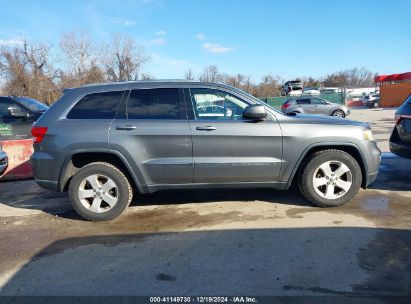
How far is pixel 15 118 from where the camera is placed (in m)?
8.35

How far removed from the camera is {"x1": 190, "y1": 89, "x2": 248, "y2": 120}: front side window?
491 cm

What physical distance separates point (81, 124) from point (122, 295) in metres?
2.51

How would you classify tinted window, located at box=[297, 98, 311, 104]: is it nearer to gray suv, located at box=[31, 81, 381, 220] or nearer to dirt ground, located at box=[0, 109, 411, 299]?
dirt ground, located at box=[0, 109, 411, 299]

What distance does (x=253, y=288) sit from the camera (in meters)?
3.14

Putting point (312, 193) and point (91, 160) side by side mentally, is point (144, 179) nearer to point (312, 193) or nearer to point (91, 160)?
point (91, 160)

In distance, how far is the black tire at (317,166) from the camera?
4957 millimetres

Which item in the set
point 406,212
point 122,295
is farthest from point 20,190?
point 406,212

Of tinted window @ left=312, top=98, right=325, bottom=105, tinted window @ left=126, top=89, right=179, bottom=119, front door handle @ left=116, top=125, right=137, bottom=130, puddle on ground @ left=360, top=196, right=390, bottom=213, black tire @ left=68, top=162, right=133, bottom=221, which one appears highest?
tinted window @ left=126, top=89, right=179, bottom=119

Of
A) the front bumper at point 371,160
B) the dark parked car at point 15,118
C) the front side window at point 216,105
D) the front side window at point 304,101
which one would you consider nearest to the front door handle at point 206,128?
the front side window at point 216,105

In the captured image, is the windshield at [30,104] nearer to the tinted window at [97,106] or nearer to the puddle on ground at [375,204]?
the tinted window at [97,106]

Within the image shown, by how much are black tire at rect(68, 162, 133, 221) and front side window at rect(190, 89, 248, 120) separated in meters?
1.36

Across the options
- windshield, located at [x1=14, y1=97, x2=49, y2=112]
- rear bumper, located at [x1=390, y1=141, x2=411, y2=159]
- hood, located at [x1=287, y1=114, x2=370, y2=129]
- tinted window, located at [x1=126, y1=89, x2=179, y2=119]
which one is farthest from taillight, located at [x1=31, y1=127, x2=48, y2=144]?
rear bumper, located at [x1=390, y1=141, x2=411, y2=159]

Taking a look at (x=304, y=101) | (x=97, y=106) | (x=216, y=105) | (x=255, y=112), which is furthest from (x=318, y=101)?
(x=97, y=106)

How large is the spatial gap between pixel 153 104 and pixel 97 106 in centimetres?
76
